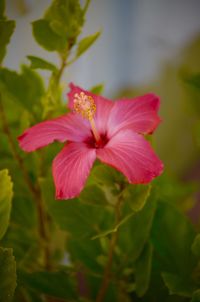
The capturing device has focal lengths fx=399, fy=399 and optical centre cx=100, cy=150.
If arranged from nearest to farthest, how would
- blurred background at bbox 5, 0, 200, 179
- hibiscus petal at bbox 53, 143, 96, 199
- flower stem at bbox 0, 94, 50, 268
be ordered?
hibiscus petal at bbox 53, 143, 96, 199
flower stem at bbox 0, 94, 50, 268
blurred background at bbox 5, 0, 200, 179

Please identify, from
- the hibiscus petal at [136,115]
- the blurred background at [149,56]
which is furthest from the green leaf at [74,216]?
the blurred background at [149,56]

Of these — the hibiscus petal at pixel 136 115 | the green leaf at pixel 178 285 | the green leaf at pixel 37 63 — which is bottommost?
Answer: the green leaf at pixel 178 285

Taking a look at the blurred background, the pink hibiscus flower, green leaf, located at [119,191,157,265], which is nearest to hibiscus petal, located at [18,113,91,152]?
the pink hibiscus flower

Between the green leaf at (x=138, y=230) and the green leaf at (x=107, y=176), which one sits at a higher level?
the green leaf at (x=107, y=176)

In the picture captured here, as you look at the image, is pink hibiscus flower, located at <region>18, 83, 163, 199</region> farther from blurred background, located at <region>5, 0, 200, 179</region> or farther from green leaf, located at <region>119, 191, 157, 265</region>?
blurred background, located at <region>5, 0, 200, 179</region>

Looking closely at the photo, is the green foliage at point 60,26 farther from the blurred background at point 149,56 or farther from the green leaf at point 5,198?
the blurred background at point 149,56

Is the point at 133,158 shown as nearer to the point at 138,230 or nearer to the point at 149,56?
the point at 138,230
